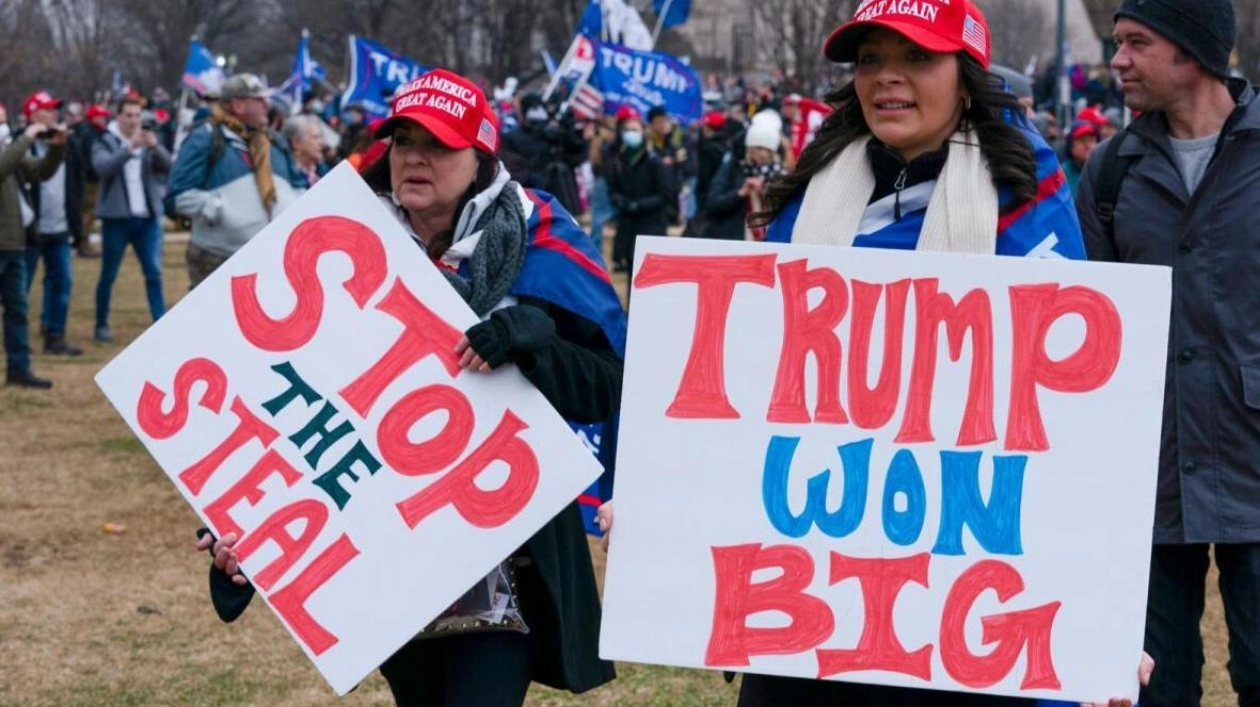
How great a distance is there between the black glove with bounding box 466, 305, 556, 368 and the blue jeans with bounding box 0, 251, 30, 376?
379 inches

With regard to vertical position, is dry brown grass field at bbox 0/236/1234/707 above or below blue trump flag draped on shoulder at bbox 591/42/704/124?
below

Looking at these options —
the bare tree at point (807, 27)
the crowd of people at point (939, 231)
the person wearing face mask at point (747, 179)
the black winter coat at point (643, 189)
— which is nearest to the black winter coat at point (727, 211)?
the person wearing face mask at point (747, 179)

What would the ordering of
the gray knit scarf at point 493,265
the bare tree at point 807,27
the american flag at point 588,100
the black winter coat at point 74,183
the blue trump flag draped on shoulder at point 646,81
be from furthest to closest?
the bare tree at point 807,27, the american flag at point 588,100, the blue trump flag draped on shoulder at point 646,81, the black winter coat at point 74,183, the gray knit scarf at point 493,265

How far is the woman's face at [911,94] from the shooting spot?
316 cm

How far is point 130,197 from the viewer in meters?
14.3

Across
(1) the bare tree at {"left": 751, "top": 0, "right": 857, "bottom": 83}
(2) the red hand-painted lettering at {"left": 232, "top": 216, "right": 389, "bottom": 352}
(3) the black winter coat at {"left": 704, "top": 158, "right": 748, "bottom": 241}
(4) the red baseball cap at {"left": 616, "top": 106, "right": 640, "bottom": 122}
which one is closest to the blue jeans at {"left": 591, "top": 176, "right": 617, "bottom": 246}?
(4) the red baseball cap at {"left": 616, "top": 106, "right": 640, "bottom": 122}

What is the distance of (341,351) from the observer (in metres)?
3.46

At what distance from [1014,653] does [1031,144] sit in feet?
2.82

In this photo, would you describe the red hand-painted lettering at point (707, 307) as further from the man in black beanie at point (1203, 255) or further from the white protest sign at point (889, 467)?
the man in black beanie at point (1203, 255)

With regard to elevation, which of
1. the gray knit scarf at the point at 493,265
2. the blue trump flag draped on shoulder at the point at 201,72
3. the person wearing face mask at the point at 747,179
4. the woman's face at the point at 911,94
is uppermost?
the woman's face at the point at 911,94

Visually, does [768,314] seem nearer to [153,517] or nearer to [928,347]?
[928,347]

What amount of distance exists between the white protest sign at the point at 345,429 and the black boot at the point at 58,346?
11.3 metres

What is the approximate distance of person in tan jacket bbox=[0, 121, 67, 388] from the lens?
40.0 feet

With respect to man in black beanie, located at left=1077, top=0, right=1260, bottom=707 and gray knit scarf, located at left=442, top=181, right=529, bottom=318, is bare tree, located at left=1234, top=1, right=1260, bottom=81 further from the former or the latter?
gray knit scarf, located at left=442, top=181, right=529, bottom=318
